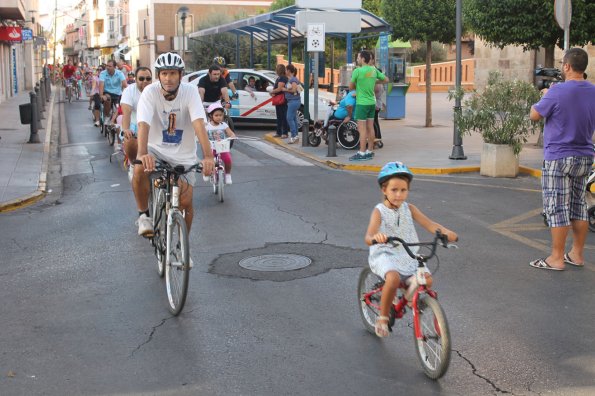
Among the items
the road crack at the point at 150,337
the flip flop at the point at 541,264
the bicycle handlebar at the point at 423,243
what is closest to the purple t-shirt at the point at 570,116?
the flip flop at the point at 541,264

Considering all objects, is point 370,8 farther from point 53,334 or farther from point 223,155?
point 53,334

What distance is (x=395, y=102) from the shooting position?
24609 millimetres

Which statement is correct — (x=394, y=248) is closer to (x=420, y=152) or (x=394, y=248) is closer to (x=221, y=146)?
(x=221, y=146)

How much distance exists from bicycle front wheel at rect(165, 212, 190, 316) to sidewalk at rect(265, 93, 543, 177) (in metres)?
8.14

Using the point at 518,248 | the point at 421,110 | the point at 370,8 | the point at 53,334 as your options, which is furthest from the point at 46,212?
the point at 370,8

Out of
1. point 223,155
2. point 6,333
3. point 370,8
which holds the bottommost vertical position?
point 6,333

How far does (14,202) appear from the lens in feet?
36.0

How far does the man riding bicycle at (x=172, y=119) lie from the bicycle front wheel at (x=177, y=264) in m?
0.46

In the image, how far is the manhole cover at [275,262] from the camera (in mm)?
7398

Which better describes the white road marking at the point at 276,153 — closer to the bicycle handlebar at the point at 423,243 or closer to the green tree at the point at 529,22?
the green tree at the point at 529,22

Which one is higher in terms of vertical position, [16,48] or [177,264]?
[16,48]

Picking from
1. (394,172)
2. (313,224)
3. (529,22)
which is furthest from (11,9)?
(394,172)

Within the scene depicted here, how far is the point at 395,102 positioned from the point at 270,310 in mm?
19074

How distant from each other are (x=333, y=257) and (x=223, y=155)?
3.76 metres
